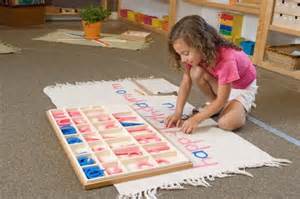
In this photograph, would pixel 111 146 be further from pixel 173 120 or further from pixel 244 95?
pixel 244 95

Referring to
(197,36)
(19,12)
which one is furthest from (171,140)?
(19,12)

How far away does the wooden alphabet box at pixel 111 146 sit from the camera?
927 mm

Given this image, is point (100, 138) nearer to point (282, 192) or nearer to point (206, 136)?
point (206, 136)

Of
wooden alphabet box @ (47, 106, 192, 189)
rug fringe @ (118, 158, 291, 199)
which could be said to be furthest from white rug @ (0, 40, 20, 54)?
rug fringe @ (118, 158, 291, 199)

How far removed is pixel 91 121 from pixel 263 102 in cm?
72

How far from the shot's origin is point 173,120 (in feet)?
4.05

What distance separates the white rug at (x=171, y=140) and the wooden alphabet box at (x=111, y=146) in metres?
0.03

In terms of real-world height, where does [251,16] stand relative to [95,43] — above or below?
above

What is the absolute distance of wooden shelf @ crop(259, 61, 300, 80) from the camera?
190cm

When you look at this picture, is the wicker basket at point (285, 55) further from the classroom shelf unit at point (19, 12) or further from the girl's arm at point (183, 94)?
the classroom shelf unit at point (19, 12)

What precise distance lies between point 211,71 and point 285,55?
86cm

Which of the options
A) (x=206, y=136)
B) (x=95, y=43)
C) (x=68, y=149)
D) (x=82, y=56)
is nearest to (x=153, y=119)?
(x=206, y=136)

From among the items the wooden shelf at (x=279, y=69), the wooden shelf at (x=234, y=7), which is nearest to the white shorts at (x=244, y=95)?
the wooden shelf at (x=279, y=69)

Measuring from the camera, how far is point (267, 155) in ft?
3.57
